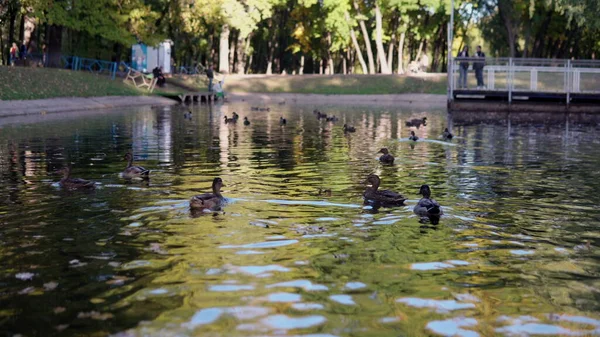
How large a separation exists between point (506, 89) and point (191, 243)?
39485 mm

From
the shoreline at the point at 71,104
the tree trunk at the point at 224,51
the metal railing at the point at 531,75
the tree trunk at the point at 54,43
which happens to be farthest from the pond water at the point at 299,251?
the tree trunk at the point at 224,51

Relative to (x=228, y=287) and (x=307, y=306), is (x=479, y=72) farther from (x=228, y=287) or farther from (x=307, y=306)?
(x=307, y=306)

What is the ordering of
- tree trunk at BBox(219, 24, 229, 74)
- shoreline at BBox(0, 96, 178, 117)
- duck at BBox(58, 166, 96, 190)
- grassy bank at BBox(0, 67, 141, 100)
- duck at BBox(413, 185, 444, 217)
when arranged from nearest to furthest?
1. duck at BBox(413, 185, 444, 217)
2. duck at BBox(58, 166, 96, 190)
3. shoreline at BBox(0, 96, 178, 117)
4. grassy bank at BBox(0, 67, 141, 100)
5. tree trunk at BBox(219, 24, 229, 74)

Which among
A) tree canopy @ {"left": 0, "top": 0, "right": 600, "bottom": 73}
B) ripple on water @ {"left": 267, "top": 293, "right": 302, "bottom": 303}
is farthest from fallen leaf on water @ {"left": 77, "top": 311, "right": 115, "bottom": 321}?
tree canopy @ {"left": 0, "top": 0, "right": 600, "bottom": 73}

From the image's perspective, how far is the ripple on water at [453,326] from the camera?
784cm

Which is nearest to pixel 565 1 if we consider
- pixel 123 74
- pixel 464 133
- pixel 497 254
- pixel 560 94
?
pixel 560 94

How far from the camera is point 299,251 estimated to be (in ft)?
36.1

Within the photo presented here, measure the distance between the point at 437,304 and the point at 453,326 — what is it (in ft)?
2.31

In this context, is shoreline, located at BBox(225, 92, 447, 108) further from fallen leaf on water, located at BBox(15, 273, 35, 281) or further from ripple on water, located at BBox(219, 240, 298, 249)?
fallen leaf on water, located at BBox(15, 273, 35, 281)

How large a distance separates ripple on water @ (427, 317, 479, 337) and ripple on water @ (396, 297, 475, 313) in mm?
326

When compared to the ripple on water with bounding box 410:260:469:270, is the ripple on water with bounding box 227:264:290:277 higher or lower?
lower

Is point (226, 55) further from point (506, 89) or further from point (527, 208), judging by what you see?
point (527, 208)

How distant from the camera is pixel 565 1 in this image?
49312 mm

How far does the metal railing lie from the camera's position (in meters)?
47.4
